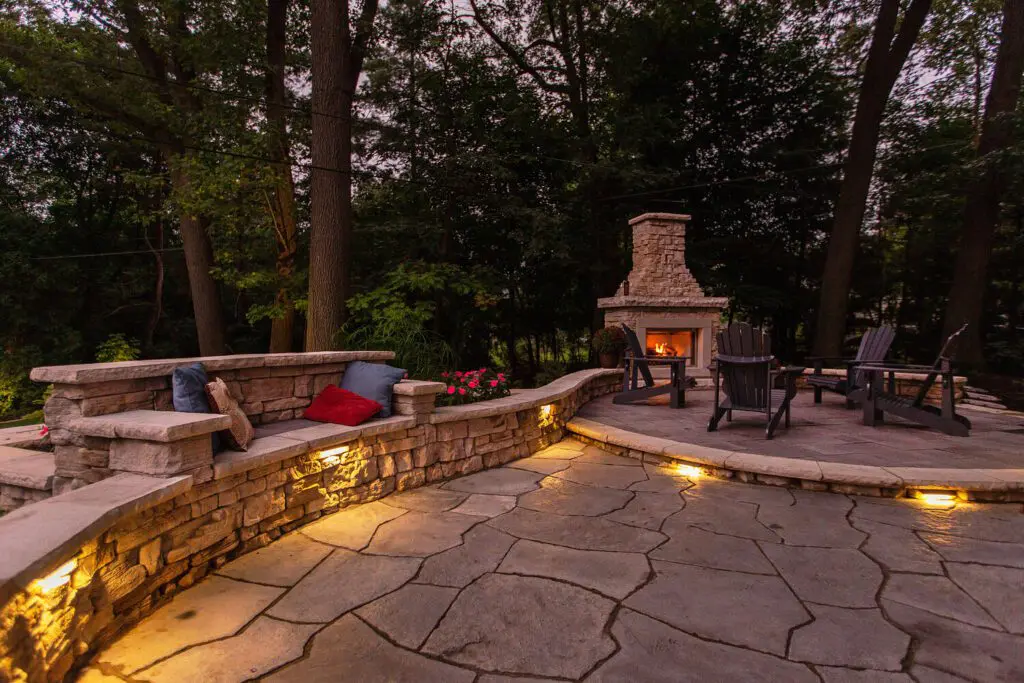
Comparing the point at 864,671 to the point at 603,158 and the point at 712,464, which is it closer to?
the point at 712,464

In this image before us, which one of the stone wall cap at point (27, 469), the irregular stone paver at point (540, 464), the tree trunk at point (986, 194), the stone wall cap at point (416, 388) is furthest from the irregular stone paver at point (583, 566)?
the tree trunk at point (986, 194)

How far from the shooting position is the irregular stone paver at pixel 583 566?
6.67ft

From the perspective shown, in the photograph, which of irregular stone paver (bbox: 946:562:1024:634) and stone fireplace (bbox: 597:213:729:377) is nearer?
irregular stone paver (bbox: 946:562:1024:634)

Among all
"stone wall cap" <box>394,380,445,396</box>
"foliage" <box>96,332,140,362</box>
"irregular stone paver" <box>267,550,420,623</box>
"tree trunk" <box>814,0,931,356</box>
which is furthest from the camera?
"foliage" <box>96,332,140,362</box>

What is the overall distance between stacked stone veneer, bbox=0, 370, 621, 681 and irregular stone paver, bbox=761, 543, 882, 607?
2.09m

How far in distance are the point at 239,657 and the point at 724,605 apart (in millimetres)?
1727

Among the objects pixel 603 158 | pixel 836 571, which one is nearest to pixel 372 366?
pixel 836 571

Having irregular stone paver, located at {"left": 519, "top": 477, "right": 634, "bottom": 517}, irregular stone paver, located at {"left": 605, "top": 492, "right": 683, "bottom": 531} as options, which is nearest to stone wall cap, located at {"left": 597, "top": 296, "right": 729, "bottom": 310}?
irregular stone paver, located at {"left": 519, "top": 477, "right": 634, "bottom": 517}

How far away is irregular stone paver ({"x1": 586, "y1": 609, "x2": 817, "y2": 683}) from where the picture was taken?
4.86ft

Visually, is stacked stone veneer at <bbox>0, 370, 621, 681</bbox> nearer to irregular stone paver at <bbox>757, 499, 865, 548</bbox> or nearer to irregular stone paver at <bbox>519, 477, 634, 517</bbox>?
irregular stone paver at <bbox>519, 477, 634, 517</bbox>

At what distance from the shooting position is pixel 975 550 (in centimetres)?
233

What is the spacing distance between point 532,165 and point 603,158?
1.79 meters

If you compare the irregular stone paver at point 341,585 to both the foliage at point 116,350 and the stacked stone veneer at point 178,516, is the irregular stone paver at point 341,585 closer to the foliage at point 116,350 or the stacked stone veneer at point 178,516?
the stacked stone veneer at point 178,516

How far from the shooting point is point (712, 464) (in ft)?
11.5
